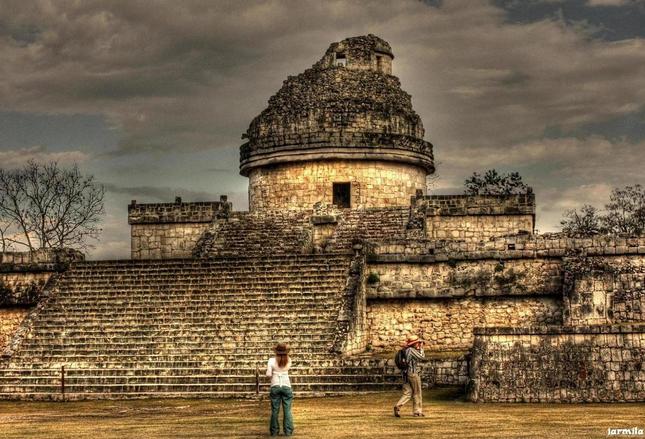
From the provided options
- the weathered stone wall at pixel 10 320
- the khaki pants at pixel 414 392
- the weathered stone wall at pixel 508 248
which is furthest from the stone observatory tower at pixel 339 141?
the khaki pants at pixel 414 392

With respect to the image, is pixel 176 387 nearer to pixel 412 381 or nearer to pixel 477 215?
pixel 412 381

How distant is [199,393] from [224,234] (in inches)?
380

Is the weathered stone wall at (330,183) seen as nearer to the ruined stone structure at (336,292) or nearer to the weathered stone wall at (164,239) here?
the ruined stone structure at (336,292)

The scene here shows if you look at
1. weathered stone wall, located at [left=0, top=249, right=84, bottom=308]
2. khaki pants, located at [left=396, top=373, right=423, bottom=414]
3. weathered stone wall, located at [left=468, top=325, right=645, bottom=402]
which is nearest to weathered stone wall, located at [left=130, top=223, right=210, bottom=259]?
weathered stone wall, located at [left=0, top=249, right=84, bottom=308]

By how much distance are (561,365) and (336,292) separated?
6.23 m

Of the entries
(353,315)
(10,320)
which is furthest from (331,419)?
(10,320)

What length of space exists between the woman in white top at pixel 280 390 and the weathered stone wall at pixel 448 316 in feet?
30.5

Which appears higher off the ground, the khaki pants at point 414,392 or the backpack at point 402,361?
the backpack at point 402,361

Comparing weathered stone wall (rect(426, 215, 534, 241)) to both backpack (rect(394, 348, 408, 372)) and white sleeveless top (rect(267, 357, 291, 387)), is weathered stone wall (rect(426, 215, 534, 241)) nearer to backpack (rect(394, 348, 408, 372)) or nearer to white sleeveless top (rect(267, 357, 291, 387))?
backpack (rect(394, 348, 408, 372))

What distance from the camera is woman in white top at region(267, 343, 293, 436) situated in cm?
1212

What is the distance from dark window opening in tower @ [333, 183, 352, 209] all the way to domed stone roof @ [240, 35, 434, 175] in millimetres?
853

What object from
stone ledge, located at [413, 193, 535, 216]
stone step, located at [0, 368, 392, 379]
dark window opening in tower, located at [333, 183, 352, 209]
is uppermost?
dark window opening in tower, located at [333, 183, 352, 209]

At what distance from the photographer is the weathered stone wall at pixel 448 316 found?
21.5 meters

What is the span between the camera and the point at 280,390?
40.0ft
